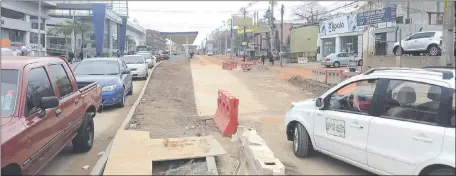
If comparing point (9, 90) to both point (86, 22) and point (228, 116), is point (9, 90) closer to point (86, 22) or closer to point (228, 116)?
point (228, 116)

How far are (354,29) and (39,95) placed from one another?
41.3 m

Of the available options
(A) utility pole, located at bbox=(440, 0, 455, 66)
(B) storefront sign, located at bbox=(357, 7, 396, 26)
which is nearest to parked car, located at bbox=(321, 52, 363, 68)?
(B) storefront sign, located at bbox=(357, 7, 396, 26)

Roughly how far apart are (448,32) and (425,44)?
13.6 m

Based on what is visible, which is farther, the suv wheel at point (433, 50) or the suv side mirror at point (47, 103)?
the suv wheel at point (433, 50)

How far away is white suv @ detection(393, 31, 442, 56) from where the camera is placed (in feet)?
69.7

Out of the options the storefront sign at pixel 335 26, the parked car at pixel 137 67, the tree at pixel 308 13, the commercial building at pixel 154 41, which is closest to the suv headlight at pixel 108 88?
the parked car at pixel 137 67

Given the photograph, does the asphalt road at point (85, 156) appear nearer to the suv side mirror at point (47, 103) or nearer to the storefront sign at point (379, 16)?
the suv side mirror at point (47, 103)

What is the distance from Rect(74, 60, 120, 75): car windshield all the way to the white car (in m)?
8.60

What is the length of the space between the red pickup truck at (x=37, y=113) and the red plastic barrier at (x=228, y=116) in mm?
2848

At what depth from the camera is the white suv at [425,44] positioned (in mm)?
21250

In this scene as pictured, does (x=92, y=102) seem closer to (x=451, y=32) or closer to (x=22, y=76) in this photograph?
(x=22, y=76)

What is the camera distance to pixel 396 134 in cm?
468

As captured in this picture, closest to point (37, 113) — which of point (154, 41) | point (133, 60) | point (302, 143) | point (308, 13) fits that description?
point (302, 143)

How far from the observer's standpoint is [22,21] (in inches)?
2233
